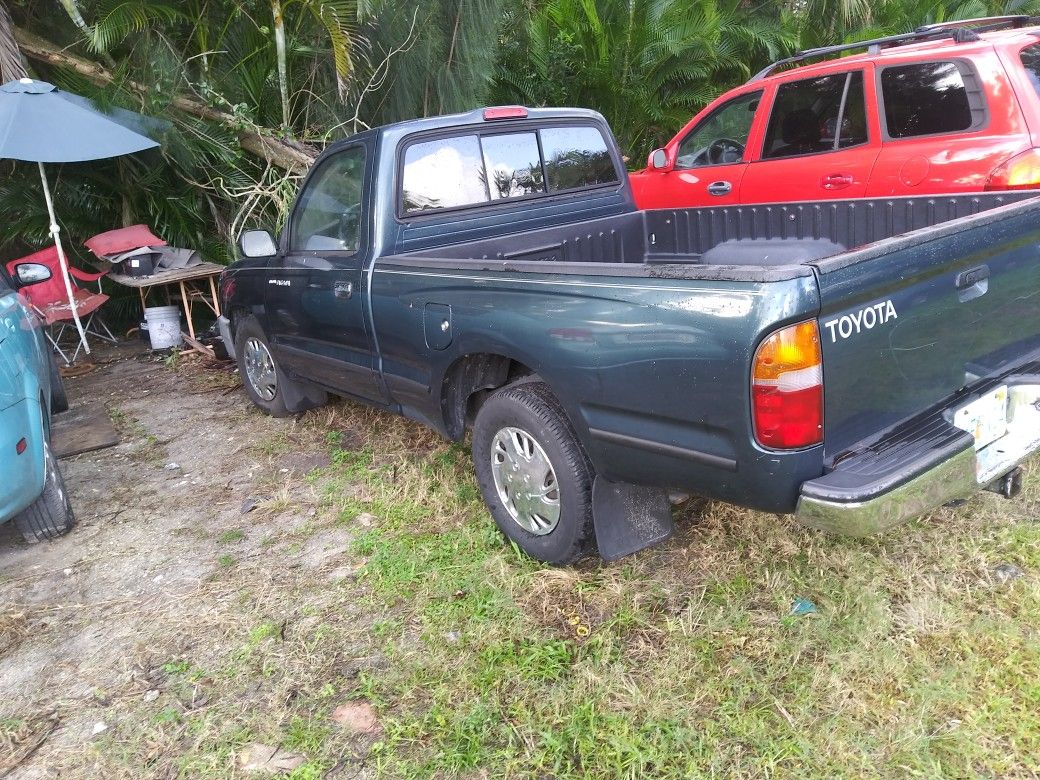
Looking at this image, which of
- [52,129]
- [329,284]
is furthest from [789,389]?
[52,129]

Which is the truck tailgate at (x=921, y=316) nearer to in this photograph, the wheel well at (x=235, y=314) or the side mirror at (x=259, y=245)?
the side mirror at (x=259, y=245)

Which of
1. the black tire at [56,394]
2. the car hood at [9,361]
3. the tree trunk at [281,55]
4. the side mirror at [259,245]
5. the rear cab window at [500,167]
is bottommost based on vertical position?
the black tire at [56,394]

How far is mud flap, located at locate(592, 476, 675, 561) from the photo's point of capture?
110 inches

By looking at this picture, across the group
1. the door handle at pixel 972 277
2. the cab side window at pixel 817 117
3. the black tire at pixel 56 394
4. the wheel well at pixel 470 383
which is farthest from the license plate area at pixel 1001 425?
the black tire at pixel 56 394

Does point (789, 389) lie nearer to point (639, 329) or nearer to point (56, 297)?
point (639, 329)

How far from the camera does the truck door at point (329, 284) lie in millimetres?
3725

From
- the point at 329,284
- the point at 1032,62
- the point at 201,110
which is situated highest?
the point at 201,110

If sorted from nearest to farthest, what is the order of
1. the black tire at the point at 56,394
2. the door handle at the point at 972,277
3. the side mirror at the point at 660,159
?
the door handle at the point at 972,277, the black tire at the point at 56,394, the side mirror at the point at 660,159

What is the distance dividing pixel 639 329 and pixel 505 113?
77.5 inches

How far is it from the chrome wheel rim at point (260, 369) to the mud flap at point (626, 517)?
9.37ft

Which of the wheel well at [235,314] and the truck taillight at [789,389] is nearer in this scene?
the truck taillight at [789,389]

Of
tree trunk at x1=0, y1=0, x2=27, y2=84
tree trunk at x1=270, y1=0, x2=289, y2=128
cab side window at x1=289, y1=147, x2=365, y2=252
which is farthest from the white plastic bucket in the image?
cab side window at x1=289, y1=147, x2=365, y2=252

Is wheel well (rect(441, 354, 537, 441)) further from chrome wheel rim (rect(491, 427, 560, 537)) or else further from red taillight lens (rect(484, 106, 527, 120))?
red taillight lens (rect(484, 106, 527, 120))

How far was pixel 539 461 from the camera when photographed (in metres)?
3.00
